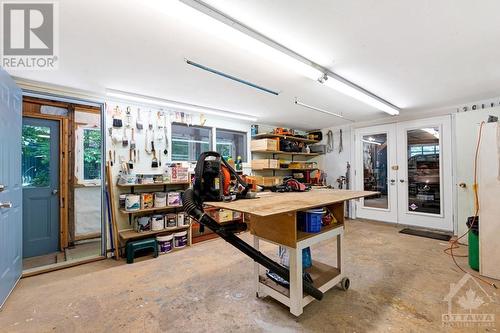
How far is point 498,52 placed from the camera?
7.30ft

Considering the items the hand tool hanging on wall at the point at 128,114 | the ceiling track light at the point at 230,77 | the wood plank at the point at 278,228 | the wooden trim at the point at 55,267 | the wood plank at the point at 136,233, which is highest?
the ceiling track light at the point at 230,77

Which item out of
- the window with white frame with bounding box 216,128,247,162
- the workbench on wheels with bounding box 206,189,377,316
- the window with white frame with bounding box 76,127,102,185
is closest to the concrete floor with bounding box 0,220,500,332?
the workbench on wheels with bounding box 206,189,377,316

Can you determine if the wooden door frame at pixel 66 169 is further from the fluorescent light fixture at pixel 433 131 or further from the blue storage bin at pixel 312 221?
the fluorescent light fixture at pixel 433 131

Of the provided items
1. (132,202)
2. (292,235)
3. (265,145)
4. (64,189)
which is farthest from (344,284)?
(64,189)

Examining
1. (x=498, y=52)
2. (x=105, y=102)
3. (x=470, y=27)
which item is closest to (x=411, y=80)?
(x=498, y=52)

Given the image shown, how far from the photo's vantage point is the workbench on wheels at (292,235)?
5.49ft

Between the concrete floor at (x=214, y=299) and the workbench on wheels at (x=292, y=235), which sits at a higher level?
the workbench on wheels at (x=292, y=235)

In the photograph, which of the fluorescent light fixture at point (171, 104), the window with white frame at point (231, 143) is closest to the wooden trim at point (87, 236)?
the fluorescent light fixture at point (171, 104)

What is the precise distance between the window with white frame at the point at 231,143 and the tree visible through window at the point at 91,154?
2.34m

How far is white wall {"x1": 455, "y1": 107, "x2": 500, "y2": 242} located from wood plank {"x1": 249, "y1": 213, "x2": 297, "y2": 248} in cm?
355

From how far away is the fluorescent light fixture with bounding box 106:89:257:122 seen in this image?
324 centimetres

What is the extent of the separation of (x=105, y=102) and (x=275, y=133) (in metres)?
3.45

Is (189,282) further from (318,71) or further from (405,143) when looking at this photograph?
(405,143)

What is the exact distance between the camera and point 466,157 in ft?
11.6
